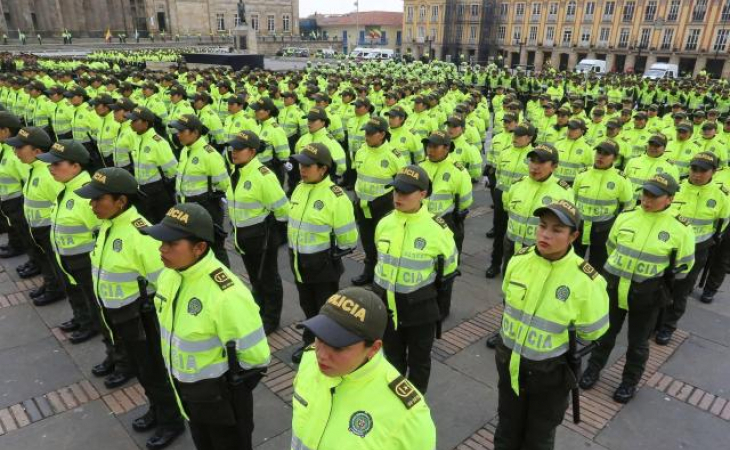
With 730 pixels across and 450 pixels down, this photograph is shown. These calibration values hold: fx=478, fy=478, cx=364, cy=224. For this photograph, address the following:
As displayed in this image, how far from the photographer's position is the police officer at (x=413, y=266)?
4086mm

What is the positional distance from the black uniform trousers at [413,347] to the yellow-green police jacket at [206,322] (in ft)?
4.84

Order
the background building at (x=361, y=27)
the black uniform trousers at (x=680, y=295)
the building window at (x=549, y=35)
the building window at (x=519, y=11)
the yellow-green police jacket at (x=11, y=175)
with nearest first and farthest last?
1. the black uniform trousers at (x=680, y=295)
2. the yellow-green police jacket at (x=11, y=175)
3. the building window at (x=549, y=35)
4. the building window at (x=519, y=11)
5. the background building at (x=361, y=27)

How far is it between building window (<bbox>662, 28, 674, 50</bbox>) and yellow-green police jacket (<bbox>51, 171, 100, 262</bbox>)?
2305 inches

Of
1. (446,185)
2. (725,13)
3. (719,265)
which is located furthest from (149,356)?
(725,13)

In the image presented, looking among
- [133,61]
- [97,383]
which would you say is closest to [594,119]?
[97,383]

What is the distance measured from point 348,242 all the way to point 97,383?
3.06 meters

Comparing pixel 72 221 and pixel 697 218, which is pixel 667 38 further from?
pixel 72 221

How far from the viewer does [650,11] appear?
49.3 meters

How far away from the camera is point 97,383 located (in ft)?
16.7

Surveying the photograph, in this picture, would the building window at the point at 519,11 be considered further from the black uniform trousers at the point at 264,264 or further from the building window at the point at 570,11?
the black uniform trousers at the point at 264,264

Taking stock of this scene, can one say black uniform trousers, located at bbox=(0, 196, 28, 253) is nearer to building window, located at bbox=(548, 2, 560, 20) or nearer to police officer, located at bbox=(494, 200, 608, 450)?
police officer, located at bbox=(494, 200, 608, 450)

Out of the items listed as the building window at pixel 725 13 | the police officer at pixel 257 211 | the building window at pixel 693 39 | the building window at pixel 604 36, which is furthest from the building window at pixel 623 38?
the police officer at pixel 257 211

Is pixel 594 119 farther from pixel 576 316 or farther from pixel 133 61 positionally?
pixel 133 61

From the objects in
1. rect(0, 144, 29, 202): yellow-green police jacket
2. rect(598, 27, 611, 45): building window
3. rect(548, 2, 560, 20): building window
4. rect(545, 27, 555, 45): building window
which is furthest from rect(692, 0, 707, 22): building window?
rect(0, 144, 29, 202): yellow-green police jacket
